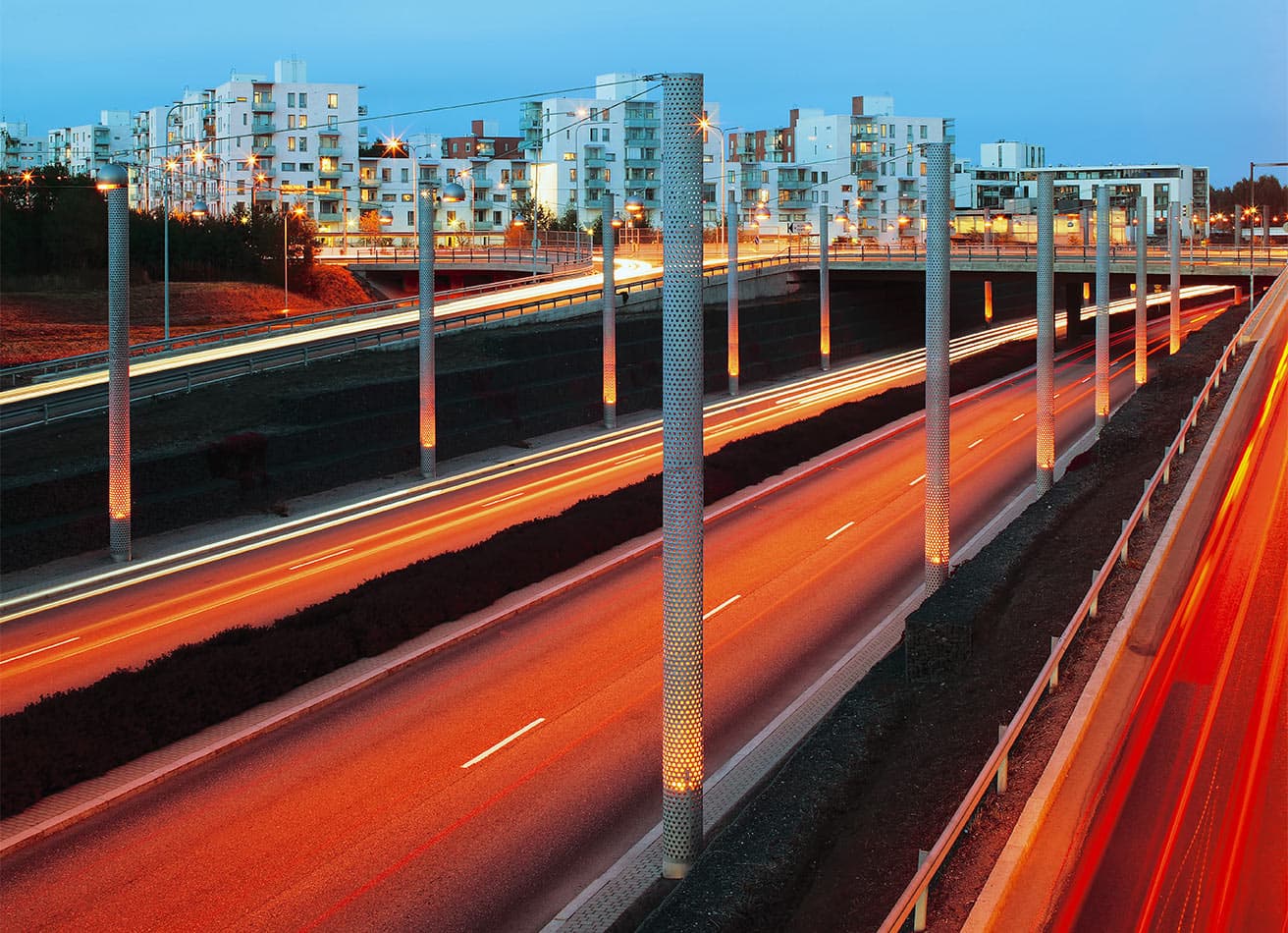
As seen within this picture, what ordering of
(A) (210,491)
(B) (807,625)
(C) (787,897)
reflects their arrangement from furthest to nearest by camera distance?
(A) (210,491)
(B) (807,625)
(C) (787,897)

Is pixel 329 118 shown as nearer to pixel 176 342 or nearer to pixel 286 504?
pixel 176 342

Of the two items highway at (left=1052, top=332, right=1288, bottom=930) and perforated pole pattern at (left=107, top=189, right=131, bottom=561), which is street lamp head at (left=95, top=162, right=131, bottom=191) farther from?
highway at (left=1052, top=332, right=1288, bottom=930)

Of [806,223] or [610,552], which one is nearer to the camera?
[610,552]

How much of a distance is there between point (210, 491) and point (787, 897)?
2627cm

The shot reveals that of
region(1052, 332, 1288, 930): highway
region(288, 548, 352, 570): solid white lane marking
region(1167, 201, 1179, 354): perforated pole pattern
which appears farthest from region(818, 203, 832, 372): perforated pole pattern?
region(1052, 332, 1288, 930): highway

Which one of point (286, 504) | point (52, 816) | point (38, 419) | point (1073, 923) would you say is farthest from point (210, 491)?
point (1073, 923)

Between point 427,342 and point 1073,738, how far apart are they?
28409 millimetres

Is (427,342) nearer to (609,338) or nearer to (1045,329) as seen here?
(609,338)

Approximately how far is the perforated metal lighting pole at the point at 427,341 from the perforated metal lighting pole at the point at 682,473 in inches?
1022

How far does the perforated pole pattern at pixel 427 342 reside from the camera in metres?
39.8

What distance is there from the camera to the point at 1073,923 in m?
10.5

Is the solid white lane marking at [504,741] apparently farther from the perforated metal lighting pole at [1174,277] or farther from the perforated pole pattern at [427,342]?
the perforated metal lighting pole at [1174,277]

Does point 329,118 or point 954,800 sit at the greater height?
point 329,118

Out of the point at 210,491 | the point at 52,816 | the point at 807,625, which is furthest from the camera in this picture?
the point at 210,491
